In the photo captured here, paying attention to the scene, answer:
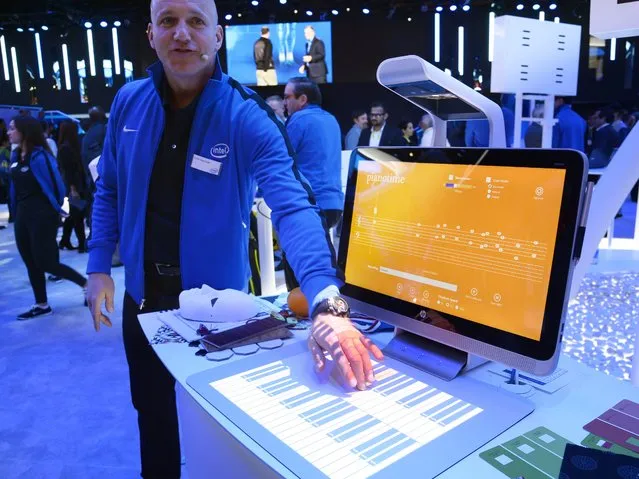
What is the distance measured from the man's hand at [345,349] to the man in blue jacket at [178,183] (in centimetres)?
31

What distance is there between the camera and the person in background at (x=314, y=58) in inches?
361

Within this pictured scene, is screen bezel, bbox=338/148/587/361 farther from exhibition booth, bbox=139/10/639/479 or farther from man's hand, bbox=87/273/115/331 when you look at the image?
man's hand, bbox=87/273/115/331

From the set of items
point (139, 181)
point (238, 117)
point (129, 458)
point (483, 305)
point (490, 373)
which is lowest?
point (129, 458)

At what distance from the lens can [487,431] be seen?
703mm

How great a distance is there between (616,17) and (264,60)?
869 cm

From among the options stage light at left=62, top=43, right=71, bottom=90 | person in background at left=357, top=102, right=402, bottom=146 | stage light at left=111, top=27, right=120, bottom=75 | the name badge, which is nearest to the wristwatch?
the name badge

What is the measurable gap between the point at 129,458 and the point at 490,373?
1627 millimetres

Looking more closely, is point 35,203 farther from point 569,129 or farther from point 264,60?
point 264,60

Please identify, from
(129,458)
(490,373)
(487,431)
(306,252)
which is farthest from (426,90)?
(129,458)

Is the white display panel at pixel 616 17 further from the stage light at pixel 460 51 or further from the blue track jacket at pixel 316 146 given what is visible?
Answer: the stage light at pixel 460 51

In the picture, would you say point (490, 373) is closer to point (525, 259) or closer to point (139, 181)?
point (525, 259)

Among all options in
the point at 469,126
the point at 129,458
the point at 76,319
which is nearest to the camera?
the point at 129,458

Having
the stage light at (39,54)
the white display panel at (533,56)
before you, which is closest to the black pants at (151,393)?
the white display panel at (533,56)

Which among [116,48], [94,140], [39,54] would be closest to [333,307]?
[94,140]
